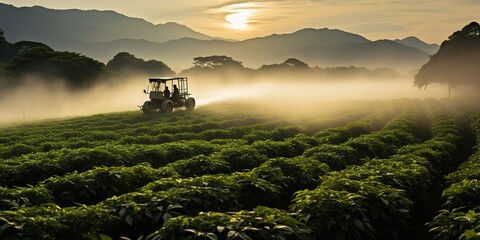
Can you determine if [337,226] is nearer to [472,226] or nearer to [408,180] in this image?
[472,226]

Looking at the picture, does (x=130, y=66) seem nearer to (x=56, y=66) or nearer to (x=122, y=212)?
(x=56, y=66)

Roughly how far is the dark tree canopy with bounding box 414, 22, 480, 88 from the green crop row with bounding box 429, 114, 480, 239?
58273mm

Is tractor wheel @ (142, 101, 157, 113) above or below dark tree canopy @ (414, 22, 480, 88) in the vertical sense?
below

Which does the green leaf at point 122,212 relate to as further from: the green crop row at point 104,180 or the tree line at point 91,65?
the tree line at point 91,65

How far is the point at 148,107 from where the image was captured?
4619 cm

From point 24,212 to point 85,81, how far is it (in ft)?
263

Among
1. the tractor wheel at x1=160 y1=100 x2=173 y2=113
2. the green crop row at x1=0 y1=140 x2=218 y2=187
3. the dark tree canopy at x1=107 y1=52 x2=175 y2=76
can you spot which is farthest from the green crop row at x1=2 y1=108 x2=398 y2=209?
the dark tree canopy at x1=107 y1=52 x2=175 y2=76

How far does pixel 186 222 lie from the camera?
6102mm

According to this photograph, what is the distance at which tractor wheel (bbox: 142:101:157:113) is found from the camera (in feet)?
151

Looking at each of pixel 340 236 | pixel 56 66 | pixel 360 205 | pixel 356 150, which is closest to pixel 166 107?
pixel 356 150

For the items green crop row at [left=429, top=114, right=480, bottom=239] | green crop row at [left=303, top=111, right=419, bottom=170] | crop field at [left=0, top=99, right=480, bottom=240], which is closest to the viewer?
crop field at [left=0, top=99, right=480, bottom=240]

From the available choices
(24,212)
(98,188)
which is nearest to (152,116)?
(98,188)

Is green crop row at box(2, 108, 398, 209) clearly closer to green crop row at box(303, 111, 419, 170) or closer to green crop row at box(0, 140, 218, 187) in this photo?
green crop row at box(0, 140, 218, 187)

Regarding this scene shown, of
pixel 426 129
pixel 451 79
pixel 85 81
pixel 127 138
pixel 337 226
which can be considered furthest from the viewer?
pixel 85 81
